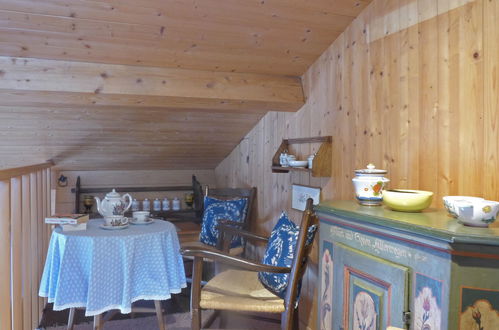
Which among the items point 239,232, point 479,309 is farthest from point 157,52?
point 479,309

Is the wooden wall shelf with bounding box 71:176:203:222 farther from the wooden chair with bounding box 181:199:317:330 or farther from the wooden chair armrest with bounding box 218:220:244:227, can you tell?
the wooden chair with bounding box 181:199:317:330

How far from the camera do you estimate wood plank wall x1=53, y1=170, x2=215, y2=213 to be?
4270 mm

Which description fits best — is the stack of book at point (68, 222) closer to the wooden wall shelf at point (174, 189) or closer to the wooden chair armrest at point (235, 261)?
the wooden chair armrest at point (235, 261)

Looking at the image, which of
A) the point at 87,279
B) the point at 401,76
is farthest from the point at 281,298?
the point at 401,76

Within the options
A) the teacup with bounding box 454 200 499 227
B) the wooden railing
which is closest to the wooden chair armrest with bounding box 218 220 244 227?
the wooden railing

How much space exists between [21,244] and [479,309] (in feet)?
7.39

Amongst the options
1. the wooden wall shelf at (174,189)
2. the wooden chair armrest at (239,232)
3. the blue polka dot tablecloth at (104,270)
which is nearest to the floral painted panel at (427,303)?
the wooden chair armrest at (239,232)

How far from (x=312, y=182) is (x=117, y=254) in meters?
1.33

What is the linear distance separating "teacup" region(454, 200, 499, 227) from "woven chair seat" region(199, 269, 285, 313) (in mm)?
1108

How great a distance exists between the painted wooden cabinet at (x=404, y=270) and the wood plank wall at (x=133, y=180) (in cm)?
319

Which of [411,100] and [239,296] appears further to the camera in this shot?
[239,296]

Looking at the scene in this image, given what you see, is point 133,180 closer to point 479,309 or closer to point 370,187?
point 370,187

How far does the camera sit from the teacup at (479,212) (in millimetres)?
1127

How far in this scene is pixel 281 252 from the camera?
7.04ft
